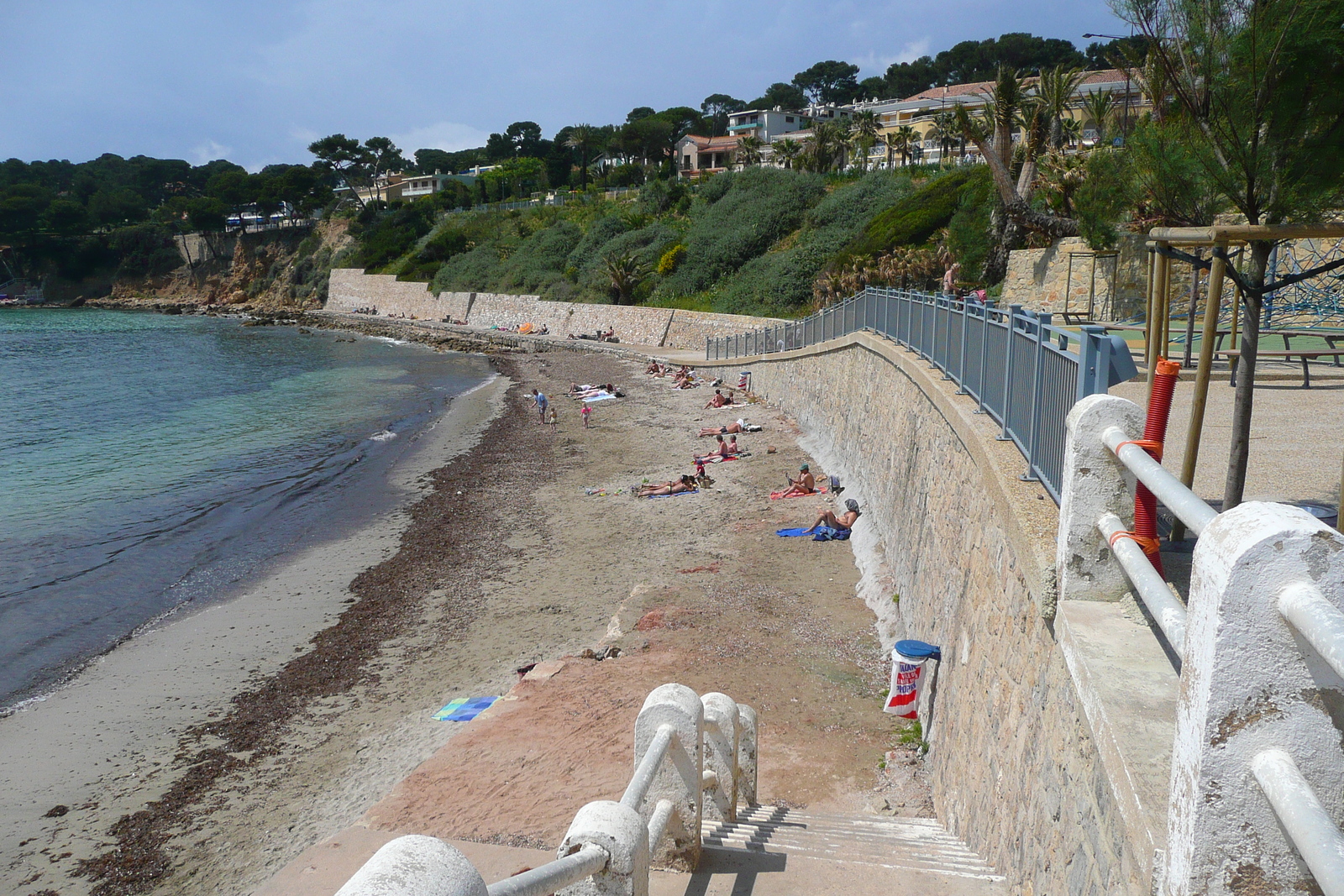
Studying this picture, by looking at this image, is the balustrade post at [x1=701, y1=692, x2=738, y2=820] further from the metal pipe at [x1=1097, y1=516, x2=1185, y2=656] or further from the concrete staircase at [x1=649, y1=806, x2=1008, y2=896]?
the metal pipe at [x1=1097, y1=516, x2=1185, y2=656]

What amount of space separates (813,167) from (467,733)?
5402cm

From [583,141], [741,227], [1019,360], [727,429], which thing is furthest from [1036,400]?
[583,141]

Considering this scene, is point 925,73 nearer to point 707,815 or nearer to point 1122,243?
point 1122,243

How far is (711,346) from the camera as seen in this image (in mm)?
37969

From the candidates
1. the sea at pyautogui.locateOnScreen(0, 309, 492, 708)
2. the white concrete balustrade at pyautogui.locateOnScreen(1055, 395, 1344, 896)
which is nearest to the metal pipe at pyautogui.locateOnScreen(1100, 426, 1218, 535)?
the white concrete balustrade at pyautogui.locateOnScreen(1055, 395, 1344, 896)

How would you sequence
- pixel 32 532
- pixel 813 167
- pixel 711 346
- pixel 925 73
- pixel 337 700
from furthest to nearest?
pixel 925 73, pixel 813 167, pixel 711 346, pixel 32 532, pixel 337 700

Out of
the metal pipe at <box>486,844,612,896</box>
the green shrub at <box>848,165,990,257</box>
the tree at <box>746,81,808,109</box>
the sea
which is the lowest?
the sea

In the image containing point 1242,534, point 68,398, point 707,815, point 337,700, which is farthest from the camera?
point 68,398

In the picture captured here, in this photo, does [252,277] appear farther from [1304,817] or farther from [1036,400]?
[1304,817]

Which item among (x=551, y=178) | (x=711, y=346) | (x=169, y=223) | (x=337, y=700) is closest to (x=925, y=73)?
(x=551, y=178)

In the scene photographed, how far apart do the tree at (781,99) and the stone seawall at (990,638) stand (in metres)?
131

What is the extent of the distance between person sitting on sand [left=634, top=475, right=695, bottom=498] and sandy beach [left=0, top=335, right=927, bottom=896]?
36cm

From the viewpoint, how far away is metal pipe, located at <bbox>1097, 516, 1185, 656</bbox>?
2.54 m

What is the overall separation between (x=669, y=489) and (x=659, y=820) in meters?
14.3
